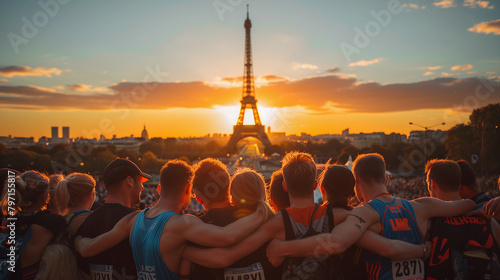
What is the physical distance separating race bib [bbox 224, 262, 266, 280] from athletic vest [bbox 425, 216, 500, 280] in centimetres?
155

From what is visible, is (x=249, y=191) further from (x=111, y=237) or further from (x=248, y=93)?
(x=248, y=93)

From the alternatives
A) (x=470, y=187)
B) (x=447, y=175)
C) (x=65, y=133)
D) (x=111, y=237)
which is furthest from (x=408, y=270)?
(x=65, y=133)

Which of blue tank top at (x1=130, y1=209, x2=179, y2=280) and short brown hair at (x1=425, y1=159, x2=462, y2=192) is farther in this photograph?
short brown hair at (x1=425, y1=159, x2=462, y2=192)

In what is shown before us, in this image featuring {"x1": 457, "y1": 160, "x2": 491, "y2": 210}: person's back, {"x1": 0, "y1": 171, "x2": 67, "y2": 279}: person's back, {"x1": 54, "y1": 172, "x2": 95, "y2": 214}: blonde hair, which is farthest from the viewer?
{"x1": 457, "y1": 160, "x2": 491, "y2": 210}: person's back

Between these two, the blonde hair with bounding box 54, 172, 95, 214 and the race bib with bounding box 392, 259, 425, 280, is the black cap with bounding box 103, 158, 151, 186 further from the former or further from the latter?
the race bib with bounding box 392, 259, 425, 280

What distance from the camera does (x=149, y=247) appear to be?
3.04 metres

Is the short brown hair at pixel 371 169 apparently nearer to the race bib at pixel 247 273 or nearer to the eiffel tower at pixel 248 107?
the race bib at pixel 247 273

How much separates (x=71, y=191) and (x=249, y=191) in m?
1.90

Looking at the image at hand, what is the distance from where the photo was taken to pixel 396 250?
3035 millimetres

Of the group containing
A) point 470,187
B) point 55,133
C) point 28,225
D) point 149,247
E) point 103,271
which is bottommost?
point 103,271

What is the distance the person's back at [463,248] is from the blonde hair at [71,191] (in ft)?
10.9

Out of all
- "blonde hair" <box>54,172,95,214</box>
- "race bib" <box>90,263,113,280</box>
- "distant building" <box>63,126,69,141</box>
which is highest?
"distant building" <box>63,126,69,141</box>

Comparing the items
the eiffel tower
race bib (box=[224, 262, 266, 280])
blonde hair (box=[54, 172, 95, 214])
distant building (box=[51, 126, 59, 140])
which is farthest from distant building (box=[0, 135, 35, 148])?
race bib (box=[224, 262, 266, 280])

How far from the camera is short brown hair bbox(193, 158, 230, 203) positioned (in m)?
3.23
